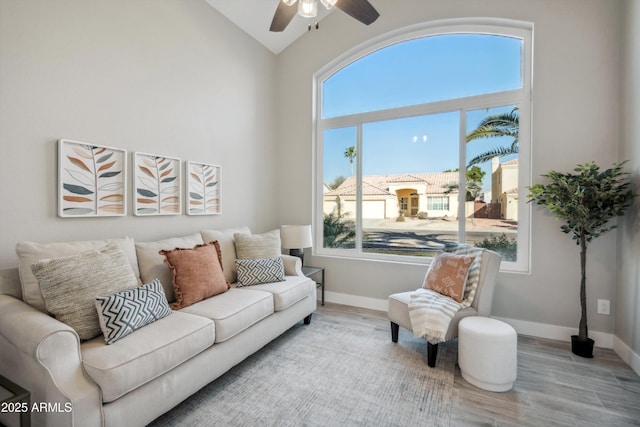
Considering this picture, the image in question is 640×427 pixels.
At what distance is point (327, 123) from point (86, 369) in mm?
3576

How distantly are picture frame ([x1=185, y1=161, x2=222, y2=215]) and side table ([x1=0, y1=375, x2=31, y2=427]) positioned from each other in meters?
1.85

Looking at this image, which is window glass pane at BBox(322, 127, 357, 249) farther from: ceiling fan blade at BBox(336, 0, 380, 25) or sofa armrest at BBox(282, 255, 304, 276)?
ceiling fan blade at BBox(336, 0, 380, 25)

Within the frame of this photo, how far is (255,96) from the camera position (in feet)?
12.8

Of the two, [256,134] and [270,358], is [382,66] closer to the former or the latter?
[256,134]

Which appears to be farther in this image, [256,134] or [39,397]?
[256,134]

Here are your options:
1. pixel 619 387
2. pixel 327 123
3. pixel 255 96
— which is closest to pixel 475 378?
pixel 619 387

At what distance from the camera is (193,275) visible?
2320 mm

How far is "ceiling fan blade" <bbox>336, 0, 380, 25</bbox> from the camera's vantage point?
2.02m

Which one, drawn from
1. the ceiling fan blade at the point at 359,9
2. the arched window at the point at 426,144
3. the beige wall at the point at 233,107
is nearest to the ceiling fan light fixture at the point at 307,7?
the ceiling fan blade at the point at 359,9

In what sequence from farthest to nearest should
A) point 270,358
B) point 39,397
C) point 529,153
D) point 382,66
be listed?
1. point 382,66
2. point 529,153
3. point 270,358
4. point 39,397

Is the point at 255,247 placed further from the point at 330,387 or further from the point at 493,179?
the point at 493,179

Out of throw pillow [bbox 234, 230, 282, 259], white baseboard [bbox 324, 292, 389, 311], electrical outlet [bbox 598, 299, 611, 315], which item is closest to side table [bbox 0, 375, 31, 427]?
throw pillow [bbox 234, 230, 282, 259]

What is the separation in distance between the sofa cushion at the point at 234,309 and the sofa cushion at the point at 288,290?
0.25 feet

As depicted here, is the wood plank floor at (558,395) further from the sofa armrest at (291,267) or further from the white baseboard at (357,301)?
the sofa armrest at (291,267)
